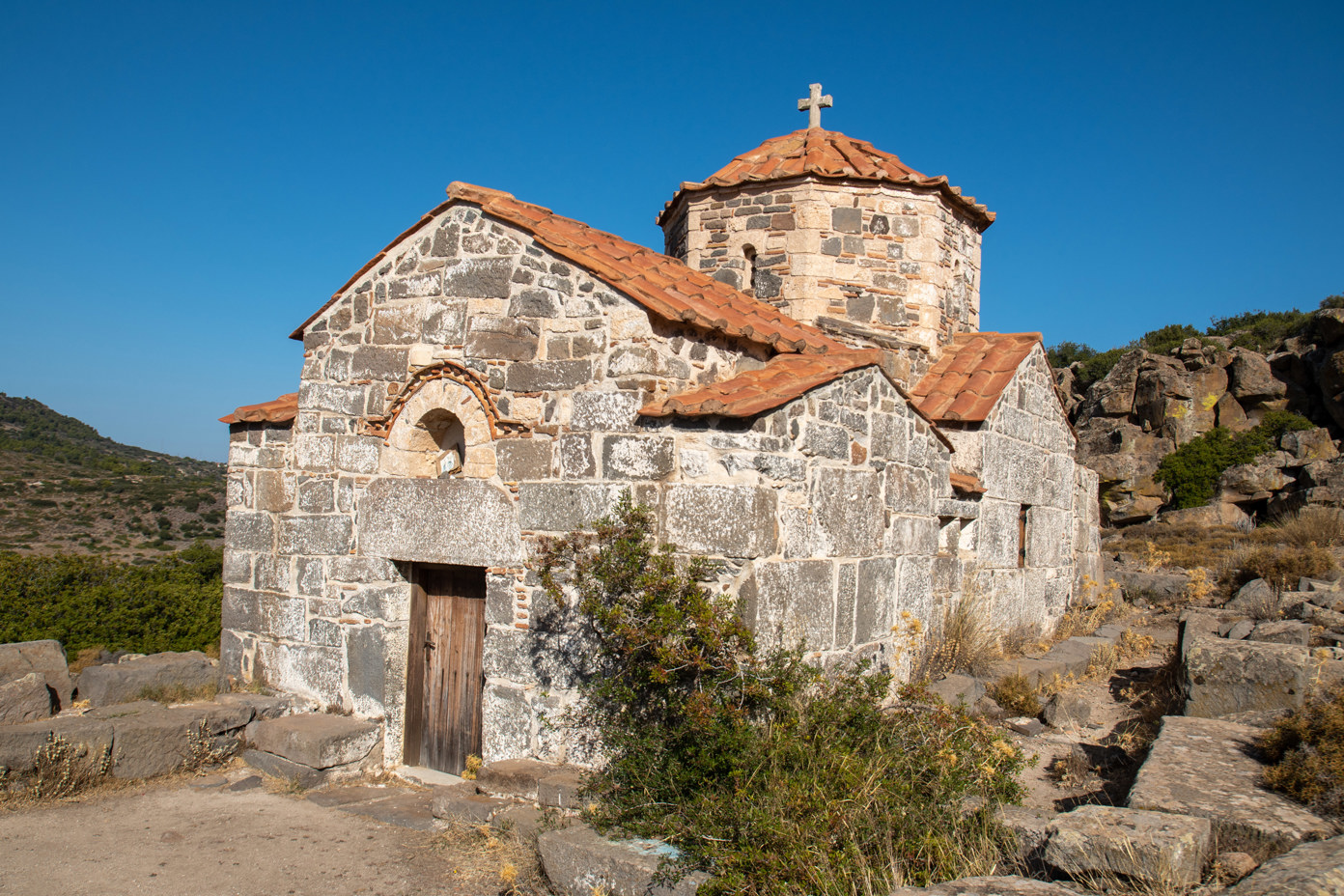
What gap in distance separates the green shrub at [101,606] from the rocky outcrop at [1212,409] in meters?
19.6

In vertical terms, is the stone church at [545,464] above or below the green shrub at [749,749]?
above

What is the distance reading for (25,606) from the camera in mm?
8484

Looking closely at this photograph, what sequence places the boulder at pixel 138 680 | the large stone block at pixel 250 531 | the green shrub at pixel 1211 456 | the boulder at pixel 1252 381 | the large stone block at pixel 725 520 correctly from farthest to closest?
1. the boulder at pixel 1252 381
2. the green shrub at pixel 1211 456
3. the large stone block at pixel 250 531
4. the boulder at pixel 138 680
5. the large stone block at pixel 725 520

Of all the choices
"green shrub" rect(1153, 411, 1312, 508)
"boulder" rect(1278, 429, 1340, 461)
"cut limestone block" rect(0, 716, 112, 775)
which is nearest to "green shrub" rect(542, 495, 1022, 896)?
"cut limestone block" rect(0, 716, 112, 775)

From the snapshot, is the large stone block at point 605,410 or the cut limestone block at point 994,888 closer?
the cut limestone block at point 994,888

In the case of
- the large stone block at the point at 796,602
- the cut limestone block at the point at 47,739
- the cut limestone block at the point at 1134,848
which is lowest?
the cut limestone block at the point at 47,739

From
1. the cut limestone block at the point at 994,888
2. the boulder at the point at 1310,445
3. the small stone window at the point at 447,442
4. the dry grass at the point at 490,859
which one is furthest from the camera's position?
the boulder at the point at 1310,445

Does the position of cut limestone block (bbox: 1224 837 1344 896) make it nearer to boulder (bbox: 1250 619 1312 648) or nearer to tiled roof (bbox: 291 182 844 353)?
tiled roof (bbox: 291 182 844 353)

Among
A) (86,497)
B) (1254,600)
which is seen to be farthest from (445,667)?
(86,497)

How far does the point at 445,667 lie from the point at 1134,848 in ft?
15.8

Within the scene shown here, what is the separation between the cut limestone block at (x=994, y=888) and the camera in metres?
3.06

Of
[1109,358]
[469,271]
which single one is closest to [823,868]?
[469,271]

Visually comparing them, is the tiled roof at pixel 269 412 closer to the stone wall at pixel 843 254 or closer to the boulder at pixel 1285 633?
the stone wall at pixel 843 254

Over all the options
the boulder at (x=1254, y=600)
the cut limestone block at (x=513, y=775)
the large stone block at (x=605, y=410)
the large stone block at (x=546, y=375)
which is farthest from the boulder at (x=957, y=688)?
the boulder at (x=1254, y=600)
